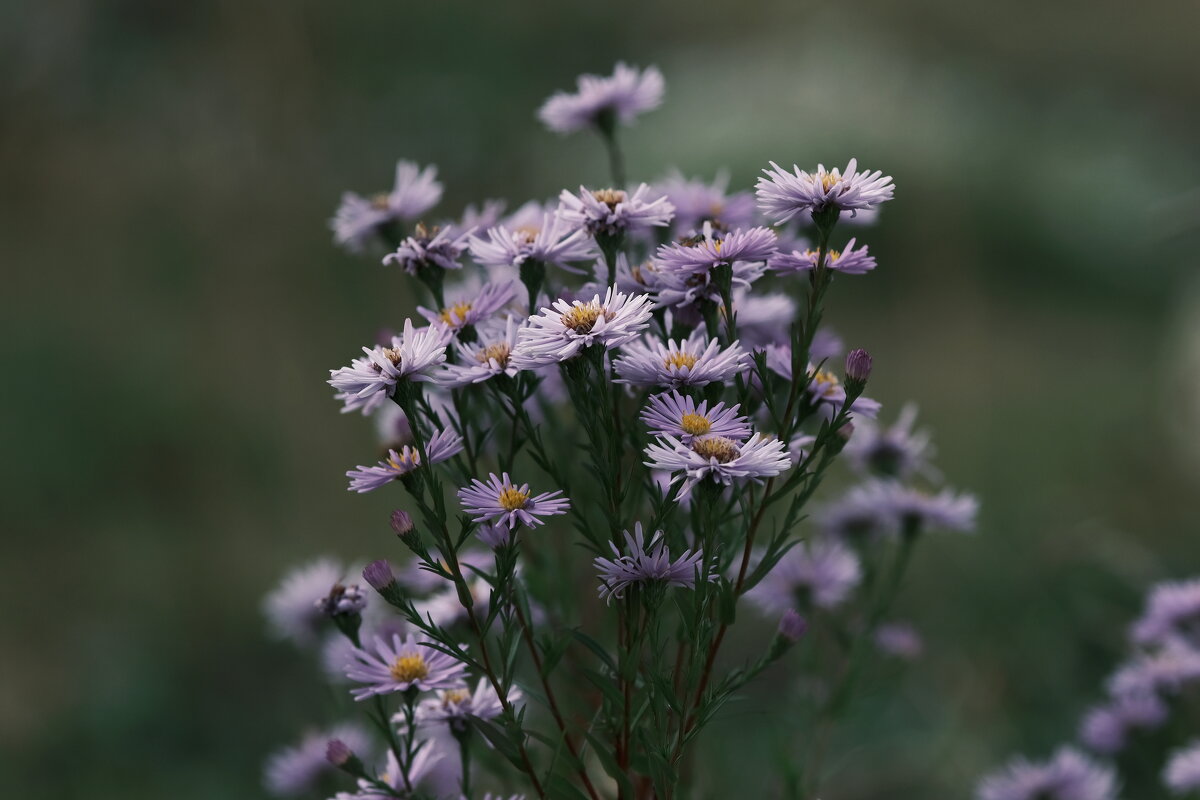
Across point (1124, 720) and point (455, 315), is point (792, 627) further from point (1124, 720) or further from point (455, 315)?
point (1124, 720)

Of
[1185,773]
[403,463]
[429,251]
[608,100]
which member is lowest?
[1185,773]

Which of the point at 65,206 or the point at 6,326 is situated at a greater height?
the point at 65,206

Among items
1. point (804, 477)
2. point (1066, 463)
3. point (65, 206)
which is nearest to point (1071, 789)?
point (804, 477)

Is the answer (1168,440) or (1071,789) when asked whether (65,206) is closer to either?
(1168,440)

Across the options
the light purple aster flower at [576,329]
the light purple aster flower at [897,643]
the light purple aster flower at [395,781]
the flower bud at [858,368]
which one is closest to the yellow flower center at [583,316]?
the light purple aster flower at [576,329]

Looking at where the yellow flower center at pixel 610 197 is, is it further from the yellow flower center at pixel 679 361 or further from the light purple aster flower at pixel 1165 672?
the light purple aster flower at pixel 1165 672

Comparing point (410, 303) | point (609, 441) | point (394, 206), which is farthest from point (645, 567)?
point (410, 303)
